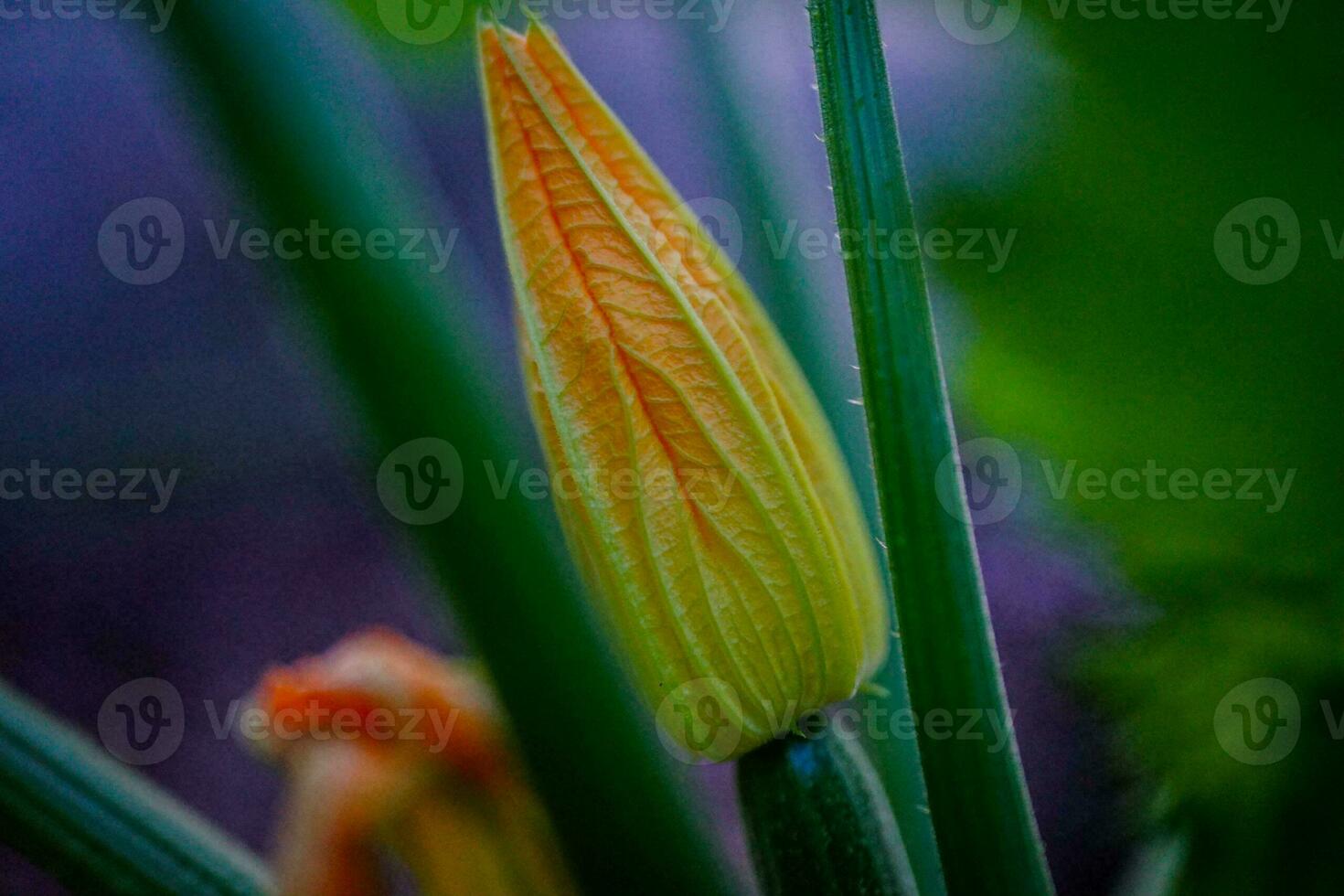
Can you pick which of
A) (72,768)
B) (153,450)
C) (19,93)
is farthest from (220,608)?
(72,768)
